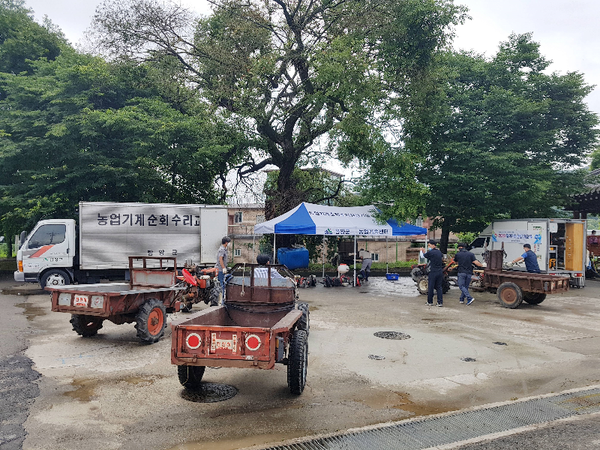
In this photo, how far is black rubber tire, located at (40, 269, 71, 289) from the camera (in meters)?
14.6

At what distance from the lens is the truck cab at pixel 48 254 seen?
47.1ft

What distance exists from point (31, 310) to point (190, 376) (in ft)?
26.0

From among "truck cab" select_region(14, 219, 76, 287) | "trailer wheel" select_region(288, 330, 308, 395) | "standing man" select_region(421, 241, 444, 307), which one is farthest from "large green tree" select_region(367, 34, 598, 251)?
"trailer wheel" select_region(288, 330, 308, 395)

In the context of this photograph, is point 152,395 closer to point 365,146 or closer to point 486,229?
point 365,146

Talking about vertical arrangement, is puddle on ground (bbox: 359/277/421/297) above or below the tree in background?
below

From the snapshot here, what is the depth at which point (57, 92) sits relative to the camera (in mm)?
17156

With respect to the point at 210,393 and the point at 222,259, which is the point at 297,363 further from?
the point at 222,259

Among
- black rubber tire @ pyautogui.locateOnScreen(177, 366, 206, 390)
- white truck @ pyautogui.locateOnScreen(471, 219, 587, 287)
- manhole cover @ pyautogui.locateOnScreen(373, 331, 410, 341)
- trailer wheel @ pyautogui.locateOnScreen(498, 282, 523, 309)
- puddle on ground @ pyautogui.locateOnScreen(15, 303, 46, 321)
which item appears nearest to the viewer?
black rubber tire @ pyautogui.locateOnScreen(177, 366, 206, 390)

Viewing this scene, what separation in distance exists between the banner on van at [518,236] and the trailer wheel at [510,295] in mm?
5270

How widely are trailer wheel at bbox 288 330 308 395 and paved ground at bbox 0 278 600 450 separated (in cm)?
18

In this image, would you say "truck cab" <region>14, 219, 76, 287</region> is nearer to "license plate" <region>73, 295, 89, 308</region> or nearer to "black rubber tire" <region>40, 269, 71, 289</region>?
"black rubber tire" <region>40, 269, 71, 289</region>

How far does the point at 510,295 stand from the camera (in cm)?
1285

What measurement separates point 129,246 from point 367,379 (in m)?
11.8

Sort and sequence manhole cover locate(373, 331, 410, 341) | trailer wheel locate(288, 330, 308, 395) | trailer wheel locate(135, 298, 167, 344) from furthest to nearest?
manhole cover locate(373, 331, 410, 341), trailer wheel locate(135, 298, 167, 344), trailer wheel locate(288, 330, 308, 395)
